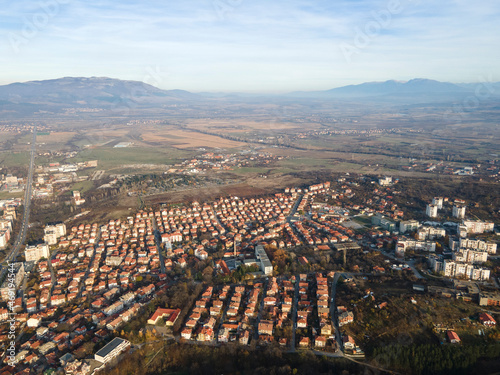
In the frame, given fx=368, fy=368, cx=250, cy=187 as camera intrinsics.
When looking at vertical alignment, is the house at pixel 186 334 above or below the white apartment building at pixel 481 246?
below

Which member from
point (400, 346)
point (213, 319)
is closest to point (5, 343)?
point (213, 319)

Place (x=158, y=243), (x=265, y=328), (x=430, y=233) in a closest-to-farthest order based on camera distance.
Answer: (x=265, y=328), (x=430, y=233), (x=158, y=243)

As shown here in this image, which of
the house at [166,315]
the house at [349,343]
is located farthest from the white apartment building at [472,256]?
the house at [166,315]

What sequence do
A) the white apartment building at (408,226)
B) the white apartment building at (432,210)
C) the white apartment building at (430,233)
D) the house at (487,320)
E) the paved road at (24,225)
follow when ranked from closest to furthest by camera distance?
the house at (487,320), the paved road at (24,225), the white apartment building at (430,233), the white apartment building at (408,226), the white apartment building at (432,210)

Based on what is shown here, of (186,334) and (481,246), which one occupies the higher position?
(481,246)

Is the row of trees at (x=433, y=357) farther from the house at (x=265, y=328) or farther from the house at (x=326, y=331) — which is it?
the house at (x=265, y=328)

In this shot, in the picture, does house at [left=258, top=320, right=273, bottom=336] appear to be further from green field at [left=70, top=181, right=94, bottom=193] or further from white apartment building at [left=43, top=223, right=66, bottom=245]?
green field at [left=70, top=181, right=94, bottom=193]

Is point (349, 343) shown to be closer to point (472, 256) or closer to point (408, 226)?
point (472, 256)

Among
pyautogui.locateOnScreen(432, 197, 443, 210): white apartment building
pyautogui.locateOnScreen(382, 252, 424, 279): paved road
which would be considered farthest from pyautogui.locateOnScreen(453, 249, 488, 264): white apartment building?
pyautogui.locateOnScreen(432, 197, 443, 210): white apartment building

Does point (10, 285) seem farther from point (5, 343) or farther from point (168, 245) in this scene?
point (168, 245)

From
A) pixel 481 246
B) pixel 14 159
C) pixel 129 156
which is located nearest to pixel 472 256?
pixel 481 246

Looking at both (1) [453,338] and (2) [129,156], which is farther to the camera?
(2) [129,156]

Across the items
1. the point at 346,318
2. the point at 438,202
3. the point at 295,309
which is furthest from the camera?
the point at 438,202

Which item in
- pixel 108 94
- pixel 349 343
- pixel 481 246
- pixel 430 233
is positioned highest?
pixel 108 94
